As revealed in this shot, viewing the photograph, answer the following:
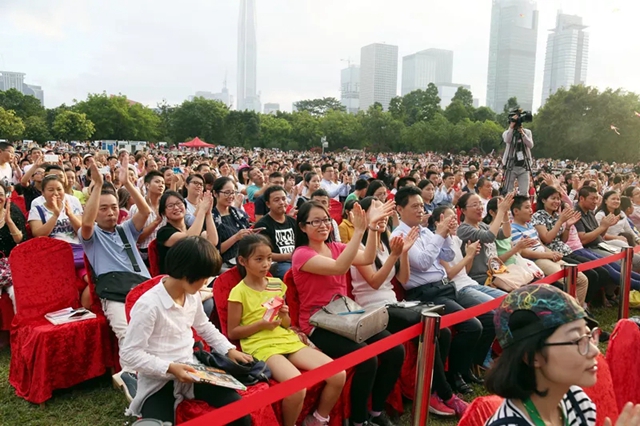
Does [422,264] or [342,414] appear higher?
[422,264]

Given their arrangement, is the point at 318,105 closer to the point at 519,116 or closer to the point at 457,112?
the point at 457,112

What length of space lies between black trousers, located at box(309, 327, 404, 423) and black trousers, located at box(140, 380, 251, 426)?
788 millimetres

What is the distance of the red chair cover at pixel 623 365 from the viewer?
242 centimetres

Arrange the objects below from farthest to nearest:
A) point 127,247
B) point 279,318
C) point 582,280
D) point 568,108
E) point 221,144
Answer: point 221,144 → point 568,108 → point 582,280 → point 127,247 → point 279,318

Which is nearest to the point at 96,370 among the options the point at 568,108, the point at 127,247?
the point at 127,247

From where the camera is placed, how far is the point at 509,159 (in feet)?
31.3

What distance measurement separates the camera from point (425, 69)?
597ft

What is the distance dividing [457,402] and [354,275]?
117 cm

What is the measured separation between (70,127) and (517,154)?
141 feet

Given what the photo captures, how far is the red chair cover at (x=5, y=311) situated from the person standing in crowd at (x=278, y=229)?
2253 millimetres

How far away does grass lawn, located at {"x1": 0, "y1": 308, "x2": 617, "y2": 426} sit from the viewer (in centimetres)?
327

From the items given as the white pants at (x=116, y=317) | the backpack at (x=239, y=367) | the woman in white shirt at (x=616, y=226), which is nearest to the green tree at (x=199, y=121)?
the woman in white shirt at (x=616, y=226)

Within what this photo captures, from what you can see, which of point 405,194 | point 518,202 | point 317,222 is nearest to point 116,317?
point 317,222

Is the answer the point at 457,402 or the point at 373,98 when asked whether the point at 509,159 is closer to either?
the point at 457,402
